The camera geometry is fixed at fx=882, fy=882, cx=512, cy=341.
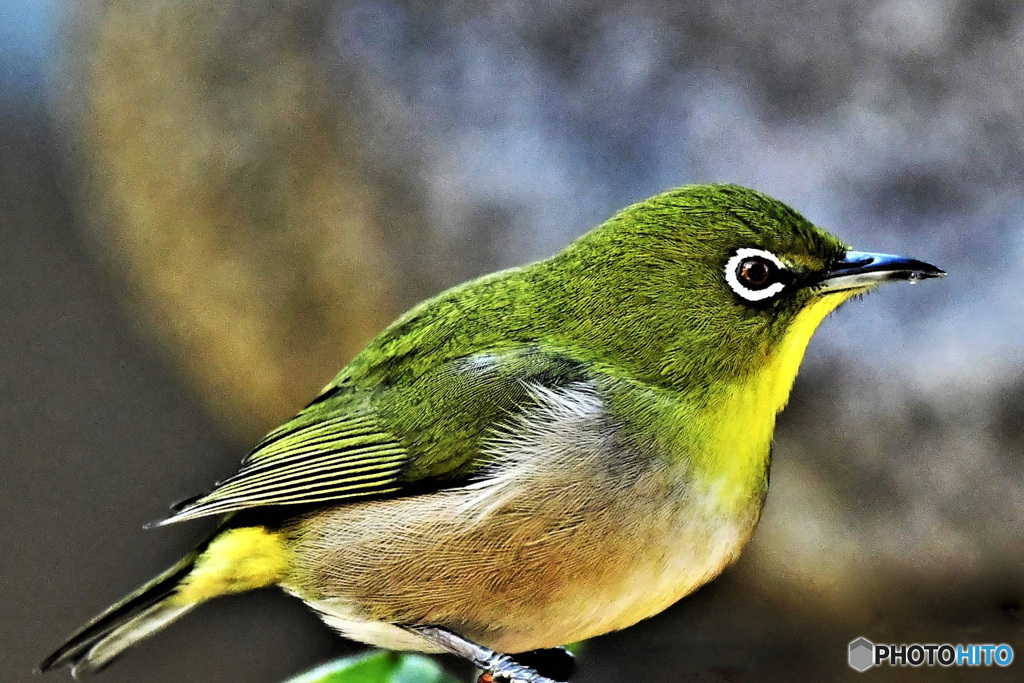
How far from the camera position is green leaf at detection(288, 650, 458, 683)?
1.59 meters

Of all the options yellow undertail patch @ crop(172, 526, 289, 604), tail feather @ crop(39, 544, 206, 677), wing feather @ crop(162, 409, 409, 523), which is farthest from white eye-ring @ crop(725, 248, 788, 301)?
tail feather @ crop(39, 544, 206, 677)

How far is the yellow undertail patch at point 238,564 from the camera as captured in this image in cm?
168

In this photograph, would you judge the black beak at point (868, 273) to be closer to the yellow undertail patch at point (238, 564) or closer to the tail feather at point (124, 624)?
the yellow undertail patch at point (238, 564)

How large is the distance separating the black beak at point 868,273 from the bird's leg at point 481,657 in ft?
2.82

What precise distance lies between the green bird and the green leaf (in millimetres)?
47

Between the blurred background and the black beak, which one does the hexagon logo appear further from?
the black beak

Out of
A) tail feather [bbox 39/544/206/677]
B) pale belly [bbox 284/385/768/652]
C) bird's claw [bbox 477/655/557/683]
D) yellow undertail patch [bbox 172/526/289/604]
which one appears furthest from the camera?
tail feather [bbox 39/544/206/677]

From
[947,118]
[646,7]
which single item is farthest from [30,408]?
[947,118]

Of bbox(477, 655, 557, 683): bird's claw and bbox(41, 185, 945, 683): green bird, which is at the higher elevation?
bbox(41, 185, 945, 683): green bird

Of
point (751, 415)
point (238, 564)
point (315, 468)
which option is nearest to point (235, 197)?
point (315, 468)

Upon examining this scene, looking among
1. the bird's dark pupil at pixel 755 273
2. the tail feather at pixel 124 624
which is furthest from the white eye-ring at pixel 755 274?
the tail feather at pixel 124 624

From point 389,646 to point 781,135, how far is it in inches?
50.6

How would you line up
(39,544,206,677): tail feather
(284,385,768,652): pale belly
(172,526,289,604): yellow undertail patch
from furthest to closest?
1. (39,544,206,677): tail feather
2. (172,526,289,604): yellow undertail patch
3. (284,385,768,652): pale belly

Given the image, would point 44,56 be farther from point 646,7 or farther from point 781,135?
point 781,135
